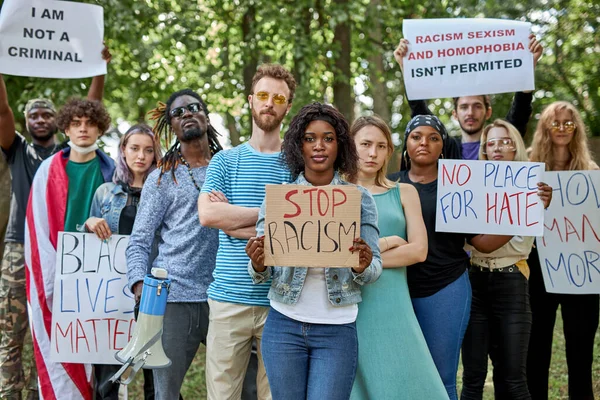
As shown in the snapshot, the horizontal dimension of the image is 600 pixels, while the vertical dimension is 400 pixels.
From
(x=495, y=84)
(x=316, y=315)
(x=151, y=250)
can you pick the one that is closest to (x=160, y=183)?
(x=151, y=250)

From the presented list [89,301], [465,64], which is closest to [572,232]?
[465,64]

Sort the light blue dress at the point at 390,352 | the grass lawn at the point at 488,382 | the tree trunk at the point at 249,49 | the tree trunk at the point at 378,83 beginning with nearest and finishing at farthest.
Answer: the light blue dress at the point at 390,352, the grass lawn at the point at 488,382, the tree trunk at the point at 249,49, the tree trunk at the point at 378,83

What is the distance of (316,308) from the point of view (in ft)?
11.1

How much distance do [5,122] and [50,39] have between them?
0.74 m

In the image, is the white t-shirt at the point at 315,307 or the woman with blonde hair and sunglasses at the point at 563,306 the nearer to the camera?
the white t-shirt at the point at 315,307

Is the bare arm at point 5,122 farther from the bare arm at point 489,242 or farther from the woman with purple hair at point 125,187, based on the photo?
the bare arm at point 489,242

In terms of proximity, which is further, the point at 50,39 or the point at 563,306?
the point at 50,39

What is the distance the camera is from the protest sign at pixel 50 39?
19.1ft

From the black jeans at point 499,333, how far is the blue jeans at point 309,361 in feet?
5.01

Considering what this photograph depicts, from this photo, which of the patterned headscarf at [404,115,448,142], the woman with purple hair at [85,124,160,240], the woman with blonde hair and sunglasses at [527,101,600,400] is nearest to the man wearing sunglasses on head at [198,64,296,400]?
the patterned headscarf at [404,115,448,142]

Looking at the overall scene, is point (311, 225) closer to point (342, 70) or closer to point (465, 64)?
point (465, 64)

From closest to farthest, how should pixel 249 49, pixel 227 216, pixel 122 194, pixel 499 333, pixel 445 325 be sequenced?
1. pixel 227 216
2. pixel 445 325
3. pixel 499 333
4. pixel 122 194
5. pixel 249 49

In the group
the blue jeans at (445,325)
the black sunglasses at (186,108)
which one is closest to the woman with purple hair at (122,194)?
the black sunglasses at (186,108)

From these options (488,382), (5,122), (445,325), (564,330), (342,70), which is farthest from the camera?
(342,70)
